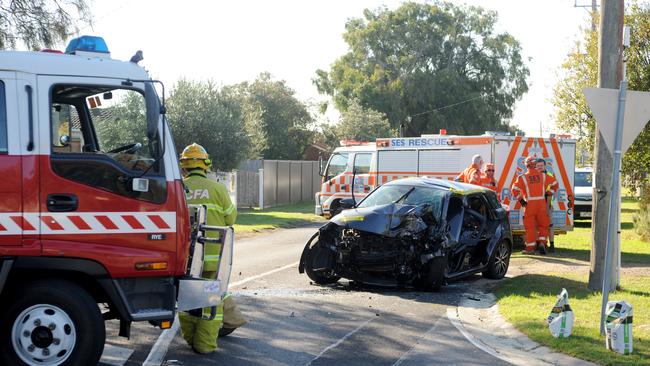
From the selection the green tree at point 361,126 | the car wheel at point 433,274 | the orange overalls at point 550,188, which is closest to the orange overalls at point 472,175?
the orange overalls at point 550,188

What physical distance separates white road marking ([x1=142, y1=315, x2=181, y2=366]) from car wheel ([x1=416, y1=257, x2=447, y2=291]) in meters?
3.72

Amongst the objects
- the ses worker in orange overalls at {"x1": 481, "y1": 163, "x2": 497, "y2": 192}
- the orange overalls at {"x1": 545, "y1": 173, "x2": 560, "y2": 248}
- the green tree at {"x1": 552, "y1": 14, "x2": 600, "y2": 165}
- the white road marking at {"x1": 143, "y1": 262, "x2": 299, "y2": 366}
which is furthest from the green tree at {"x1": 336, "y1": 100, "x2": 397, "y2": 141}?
the white road marking at {"x1": 143, "y1": 262, "x2": 299, "y2": 366}

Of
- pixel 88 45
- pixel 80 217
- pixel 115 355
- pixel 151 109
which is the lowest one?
pixel 115 355

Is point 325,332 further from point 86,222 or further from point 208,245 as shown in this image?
point 86,222

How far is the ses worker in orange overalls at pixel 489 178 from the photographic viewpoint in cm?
1502

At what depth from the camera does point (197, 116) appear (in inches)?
1093

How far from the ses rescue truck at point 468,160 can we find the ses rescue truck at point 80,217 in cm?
923

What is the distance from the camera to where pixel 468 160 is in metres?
16.8

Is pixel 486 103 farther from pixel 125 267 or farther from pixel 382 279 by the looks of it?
pixel 125 267

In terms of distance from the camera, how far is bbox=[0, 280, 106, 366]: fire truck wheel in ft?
18.7

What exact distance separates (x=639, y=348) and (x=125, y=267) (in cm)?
485

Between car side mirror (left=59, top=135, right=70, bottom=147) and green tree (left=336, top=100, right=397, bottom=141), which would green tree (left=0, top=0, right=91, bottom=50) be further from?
green tree (left=336, top=100, right=397, bottom=141)

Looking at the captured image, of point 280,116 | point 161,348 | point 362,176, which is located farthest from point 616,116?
point 280,116

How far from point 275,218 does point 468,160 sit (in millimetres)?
10178
